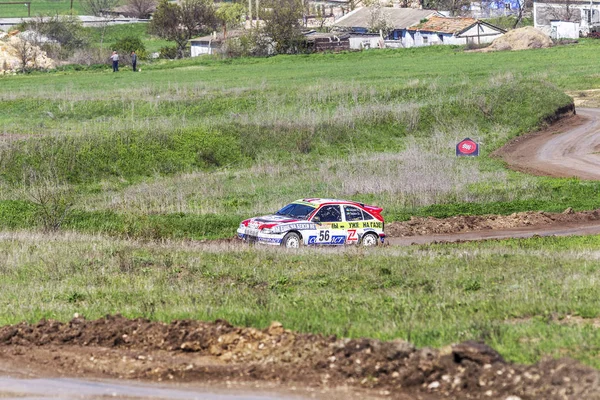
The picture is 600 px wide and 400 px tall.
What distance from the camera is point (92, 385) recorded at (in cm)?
1187

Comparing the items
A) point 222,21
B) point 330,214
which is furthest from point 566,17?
point 330,214

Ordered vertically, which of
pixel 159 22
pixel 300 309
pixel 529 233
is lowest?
pixel 529 233

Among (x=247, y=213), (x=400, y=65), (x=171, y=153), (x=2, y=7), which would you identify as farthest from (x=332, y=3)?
(x=247, y=213)

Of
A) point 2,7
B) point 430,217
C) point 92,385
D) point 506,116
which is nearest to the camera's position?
point 92,385

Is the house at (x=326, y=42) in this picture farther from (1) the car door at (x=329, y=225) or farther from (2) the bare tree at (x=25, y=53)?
(1) the car door at (x=329, y=225)

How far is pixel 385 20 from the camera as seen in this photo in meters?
115

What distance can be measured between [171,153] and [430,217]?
1512cm

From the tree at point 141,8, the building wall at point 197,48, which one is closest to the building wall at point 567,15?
the building wall at point 197,48

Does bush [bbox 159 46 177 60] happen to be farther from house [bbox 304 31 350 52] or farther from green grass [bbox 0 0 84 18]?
green grass [bbox 0 0 84 18]

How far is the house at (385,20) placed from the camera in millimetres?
115500

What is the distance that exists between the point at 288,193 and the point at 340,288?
17067 mm

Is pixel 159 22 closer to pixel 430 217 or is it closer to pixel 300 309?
pixel 430 217

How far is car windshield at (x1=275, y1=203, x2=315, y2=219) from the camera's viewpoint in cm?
2655

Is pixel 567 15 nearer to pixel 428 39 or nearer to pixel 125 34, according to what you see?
pixel 428 39
